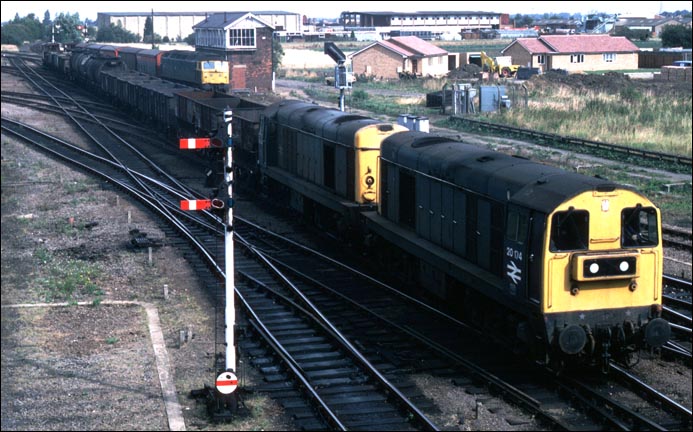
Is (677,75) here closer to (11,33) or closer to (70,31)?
(11,33)

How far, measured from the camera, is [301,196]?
28.1 metres

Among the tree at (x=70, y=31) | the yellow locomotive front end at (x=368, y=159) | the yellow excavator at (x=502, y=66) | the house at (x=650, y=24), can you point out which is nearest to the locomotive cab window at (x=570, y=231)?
the yellow locomotive front end at (x=368, y=159)

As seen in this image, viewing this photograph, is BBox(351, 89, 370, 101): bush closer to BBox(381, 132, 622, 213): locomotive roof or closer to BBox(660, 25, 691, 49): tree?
BBox(381, 132, 622, 213): locomotive roof

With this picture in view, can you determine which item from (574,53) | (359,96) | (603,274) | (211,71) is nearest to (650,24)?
(574,53)

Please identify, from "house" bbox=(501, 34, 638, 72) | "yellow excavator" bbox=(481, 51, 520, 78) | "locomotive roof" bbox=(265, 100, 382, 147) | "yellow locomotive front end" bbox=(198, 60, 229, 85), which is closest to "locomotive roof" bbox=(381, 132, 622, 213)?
"locomotive roof" bbox=(265, 100, 382, 147)

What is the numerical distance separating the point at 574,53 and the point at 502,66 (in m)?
10.8

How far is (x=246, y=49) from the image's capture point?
77562mm

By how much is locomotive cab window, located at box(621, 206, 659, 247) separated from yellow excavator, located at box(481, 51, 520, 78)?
7968 cm

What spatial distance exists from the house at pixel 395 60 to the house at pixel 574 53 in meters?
8.90

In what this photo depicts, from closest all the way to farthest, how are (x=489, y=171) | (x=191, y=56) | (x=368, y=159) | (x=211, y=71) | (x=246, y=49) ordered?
(x=489, y=171)
(x=368, y=159)
(x=211, y=71)
(x=191, y=56)
(x=246, y=49)

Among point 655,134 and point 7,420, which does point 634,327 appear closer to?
point 7,420

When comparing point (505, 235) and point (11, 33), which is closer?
point (505, 235)

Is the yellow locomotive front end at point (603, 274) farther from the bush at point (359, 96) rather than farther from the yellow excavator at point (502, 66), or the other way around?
the yellow excavator at point (502, 66)

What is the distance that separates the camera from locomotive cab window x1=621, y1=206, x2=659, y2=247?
1434 centimetres
